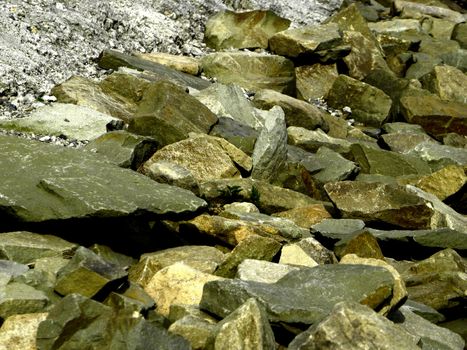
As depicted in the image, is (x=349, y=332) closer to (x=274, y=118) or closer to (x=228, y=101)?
(x=274, y=118)

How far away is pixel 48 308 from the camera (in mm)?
5914

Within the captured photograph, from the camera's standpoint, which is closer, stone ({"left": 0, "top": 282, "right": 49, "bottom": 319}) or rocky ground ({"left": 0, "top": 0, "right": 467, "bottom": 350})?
stone ({"left": 0, "top": 282, "right": 49, "bottom": 319})

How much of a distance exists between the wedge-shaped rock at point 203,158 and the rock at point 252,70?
16.8ft

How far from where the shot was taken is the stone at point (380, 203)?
33.5ft

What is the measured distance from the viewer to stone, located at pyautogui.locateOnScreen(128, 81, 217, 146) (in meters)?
11.4

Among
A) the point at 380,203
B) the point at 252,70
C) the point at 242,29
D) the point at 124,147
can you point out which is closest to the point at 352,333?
the point at 380,203

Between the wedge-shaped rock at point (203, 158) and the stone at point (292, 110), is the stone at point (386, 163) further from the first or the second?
the wedge-shaped rock at point (203, 158)

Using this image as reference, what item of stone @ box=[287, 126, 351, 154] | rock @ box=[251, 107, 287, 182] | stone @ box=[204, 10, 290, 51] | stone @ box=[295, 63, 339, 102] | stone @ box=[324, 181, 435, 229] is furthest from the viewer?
stone @ box=[204, 10, 290, 51]

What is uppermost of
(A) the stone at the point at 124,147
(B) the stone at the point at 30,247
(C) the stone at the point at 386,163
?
(B) the stone at the point at 30,247

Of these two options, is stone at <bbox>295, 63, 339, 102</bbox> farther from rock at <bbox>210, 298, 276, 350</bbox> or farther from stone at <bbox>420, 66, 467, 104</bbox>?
rock at <bbox>210, 298, 276, 350</bbox>

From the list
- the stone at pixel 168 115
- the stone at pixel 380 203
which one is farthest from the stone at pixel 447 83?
the stone at pixel 380 203

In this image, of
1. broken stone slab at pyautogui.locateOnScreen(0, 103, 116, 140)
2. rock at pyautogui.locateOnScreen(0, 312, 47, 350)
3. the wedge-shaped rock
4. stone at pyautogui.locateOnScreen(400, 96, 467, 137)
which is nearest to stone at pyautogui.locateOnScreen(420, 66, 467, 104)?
stone at pyautogui.locateOnScreen(400, 96, 467, 137)

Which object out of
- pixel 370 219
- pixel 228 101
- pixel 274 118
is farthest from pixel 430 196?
pixel 228 101

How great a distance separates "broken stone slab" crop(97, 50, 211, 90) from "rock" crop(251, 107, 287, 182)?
3045 millimetres
